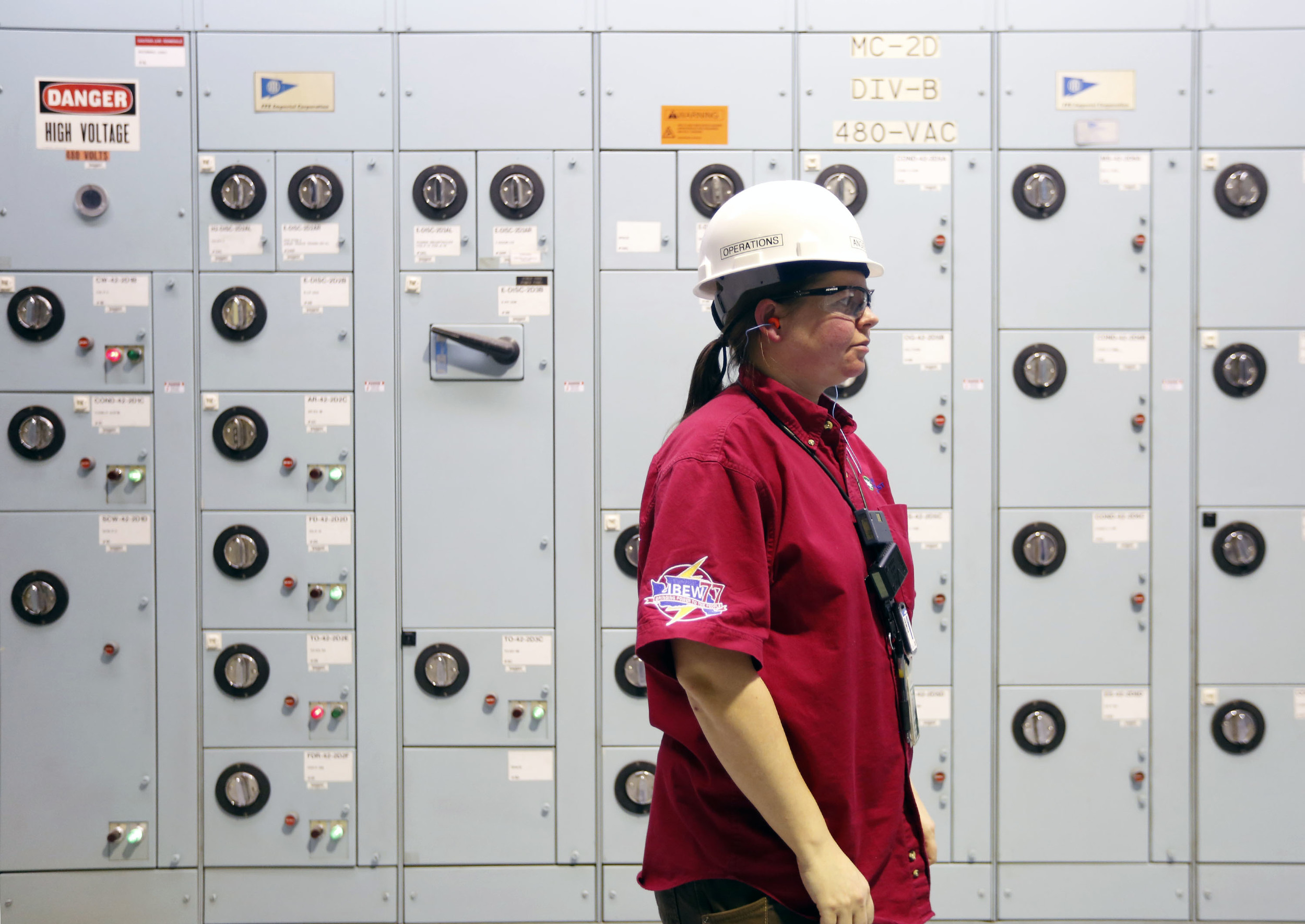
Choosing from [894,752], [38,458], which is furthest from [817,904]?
[38,458]

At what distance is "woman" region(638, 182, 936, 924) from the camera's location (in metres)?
1.06

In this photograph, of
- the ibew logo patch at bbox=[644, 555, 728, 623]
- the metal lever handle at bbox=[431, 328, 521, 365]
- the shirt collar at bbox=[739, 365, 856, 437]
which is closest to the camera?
the ibew logo patch at bbox=[644, 555, 728, 623]

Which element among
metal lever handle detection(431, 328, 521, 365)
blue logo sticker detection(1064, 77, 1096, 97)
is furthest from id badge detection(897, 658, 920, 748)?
blue logo sticker detection(1064, 77, 1096, 97)

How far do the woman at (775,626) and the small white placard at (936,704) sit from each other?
56.4 inches

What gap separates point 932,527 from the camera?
266cm

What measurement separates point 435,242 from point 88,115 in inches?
49.3

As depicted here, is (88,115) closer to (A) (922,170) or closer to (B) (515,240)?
(B) (515,240)

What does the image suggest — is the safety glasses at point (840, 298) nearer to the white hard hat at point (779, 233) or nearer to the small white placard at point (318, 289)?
the white hard hat at point (779, 233)

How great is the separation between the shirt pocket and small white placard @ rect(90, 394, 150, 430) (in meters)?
2.48

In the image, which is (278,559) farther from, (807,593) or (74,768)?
(807,593)

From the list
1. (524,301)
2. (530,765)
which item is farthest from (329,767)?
(524,301)

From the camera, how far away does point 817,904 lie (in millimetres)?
1060

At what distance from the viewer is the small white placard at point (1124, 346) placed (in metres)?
2.66

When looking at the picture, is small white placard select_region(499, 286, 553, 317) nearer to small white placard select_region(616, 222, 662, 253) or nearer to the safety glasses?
small white placard select_region(616, 222, 662, 253)
